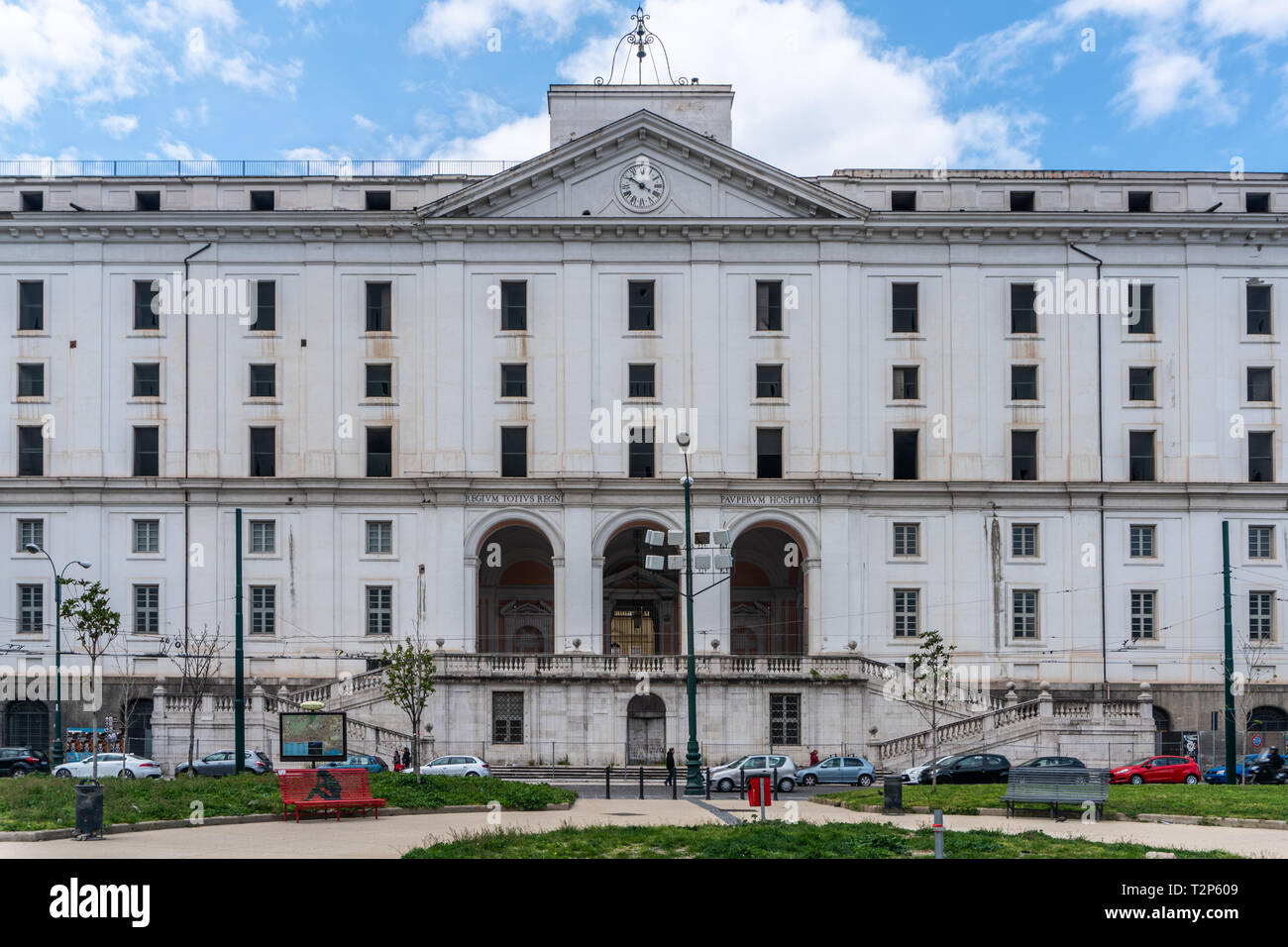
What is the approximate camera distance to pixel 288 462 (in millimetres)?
64188

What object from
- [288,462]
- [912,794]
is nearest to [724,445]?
[288,462]

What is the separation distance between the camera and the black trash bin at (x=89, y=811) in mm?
23391

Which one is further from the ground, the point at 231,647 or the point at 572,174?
the point at 572,174

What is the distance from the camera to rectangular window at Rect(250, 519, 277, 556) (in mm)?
63719

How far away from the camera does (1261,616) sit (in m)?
63.0

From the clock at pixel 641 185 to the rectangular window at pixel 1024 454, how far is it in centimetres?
1994

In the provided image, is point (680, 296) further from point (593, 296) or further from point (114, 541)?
point (114, 541)

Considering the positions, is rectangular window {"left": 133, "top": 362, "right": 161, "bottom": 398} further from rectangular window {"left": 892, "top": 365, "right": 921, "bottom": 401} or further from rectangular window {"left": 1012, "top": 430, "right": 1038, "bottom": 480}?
rectangular window {"left": 1012, "top": 430, "right": 1038, "bottom": 480}

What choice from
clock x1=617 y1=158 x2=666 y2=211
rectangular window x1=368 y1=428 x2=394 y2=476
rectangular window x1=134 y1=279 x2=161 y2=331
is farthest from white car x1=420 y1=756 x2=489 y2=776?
clock x1=617 y1=158 x2=666 y2=211

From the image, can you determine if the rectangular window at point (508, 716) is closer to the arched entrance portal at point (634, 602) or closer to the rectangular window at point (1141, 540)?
the arched entrance portal at point (634, 602)

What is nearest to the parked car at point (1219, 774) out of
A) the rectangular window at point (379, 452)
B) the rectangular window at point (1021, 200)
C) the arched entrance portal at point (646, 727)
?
the arched entrance portal at point (646, 727)
